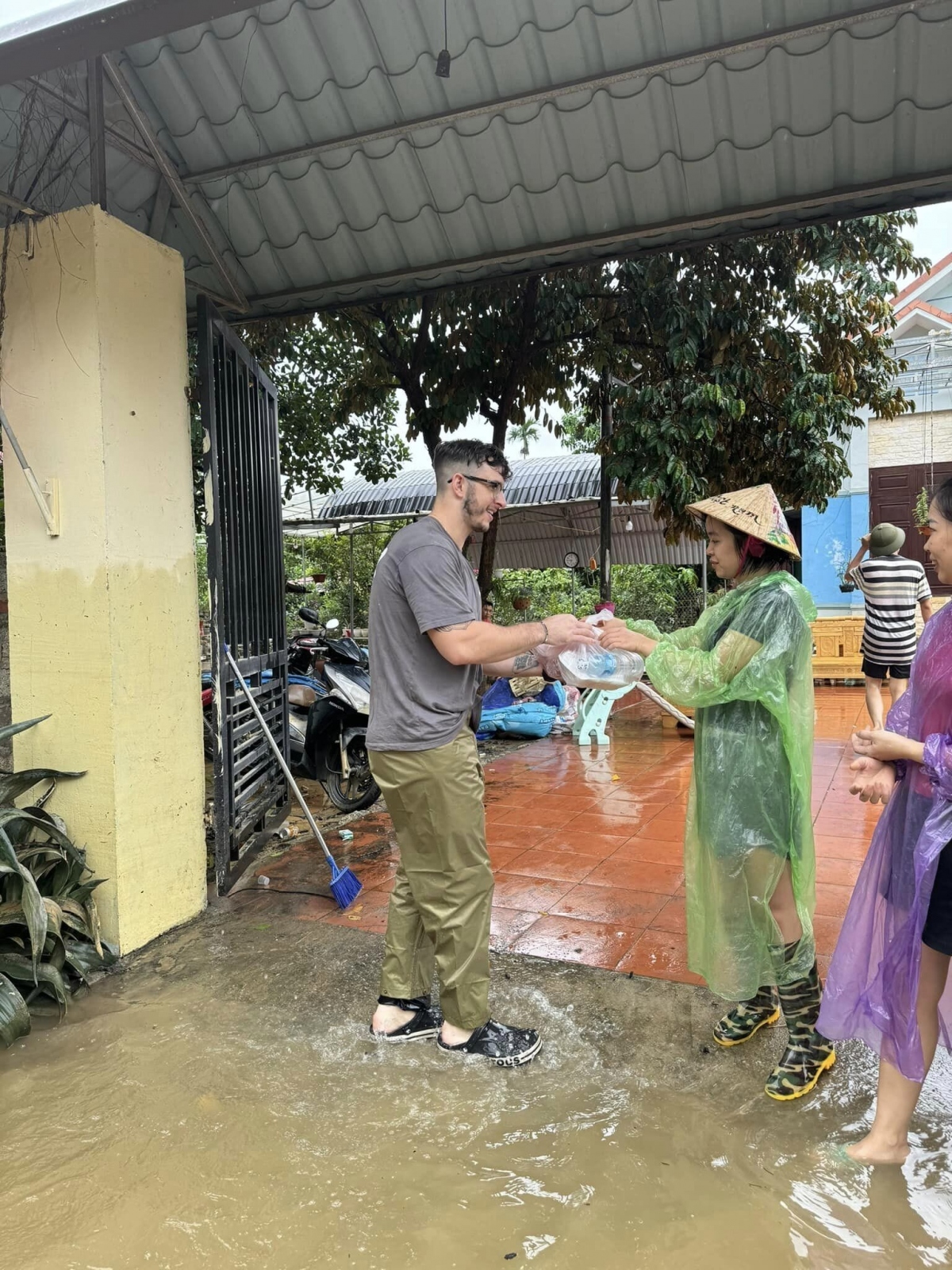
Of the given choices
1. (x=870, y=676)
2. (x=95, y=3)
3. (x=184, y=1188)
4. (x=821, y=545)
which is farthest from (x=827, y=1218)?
(x=821, y=545)

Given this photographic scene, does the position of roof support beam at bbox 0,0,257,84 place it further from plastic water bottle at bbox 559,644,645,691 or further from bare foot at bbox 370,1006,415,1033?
bare foot at bbox 370,1006,415,1033

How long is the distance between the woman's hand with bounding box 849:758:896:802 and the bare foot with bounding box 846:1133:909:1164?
76cm

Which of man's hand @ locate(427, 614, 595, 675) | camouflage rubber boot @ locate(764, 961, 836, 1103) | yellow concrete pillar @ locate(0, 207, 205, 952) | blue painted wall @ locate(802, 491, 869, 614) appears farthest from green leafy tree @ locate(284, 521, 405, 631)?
camouflage rubber boot @ locate(764, 961, 836, 1103)

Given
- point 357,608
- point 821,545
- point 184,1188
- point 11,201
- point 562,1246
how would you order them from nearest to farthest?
point 562,1246 < point 184,1188 < point 11,201 < point 821,545 < point 357,608

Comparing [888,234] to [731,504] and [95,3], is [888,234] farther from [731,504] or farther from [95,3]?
[95,3]

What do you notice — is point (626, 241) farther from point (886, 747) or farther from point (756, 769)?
point (886, 747)

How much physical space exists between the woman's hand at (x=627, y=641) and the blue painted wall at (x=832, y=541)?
12015 millimetres

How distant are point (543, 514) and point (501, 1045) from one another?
10.2m

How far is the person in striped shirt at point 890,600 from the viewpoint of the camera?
6.11 m

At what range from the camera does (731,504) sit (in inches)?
94.0

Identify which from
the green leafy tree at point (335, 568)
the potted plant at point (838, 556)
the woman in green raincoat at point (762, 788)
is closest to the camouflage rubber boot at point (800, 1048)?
the woman in green raincoat at point (762, 788)

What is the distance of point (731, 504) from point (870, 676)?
4.71 m

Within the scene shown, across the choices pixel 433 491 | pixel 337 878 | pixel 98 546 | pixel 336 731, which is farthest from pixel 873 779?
pixel 433 491

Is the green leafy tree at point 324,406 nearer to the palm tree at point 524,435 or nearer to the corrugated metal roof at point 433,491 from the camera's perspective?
the corrugated metal roof at point 433,491
